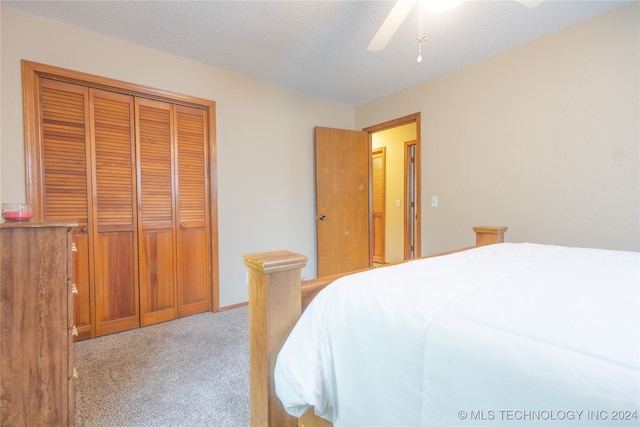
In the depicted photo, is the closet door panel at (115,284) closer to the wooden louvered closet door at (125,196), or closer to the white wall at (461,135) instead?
the wooden louvered closet door at (125,196)

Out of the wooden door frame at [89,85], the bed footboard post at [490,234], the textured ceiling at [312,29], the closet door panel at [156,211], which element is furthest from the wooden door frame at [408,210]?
the closet door panel at [156,211]

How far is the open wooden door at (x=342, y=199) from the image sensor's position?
3.45 m

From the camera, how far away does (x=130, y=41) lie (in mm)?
2297

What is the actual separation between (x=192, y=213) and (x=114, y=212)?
583mm

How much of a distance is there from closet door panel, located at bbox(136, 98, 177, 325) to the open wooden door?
1549mm

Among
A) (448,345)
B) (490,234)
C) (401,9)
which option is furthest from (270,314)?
(490,234)

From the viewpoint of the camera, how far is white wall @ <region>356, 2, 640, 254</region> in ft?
6.35

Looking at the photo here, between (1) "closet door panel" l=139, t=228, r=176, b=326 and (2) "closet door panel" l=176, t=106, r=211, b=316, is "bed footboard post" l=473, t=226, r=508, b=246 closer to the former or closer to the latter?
(2) "closet door panel" l=176, t=106, r=211, b=316

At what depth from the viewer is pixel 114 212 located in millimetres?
2322

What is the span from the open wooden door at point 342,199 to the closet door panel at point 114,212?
1.83 metres

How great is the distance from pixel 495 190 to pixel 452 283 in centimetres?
206

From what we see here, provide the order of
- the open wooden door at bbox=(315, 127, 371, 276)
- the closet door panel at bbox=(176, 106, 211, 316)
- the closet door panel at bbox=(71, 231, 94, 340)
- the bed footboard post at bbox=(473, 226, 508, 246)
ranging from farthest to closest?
the open wooden door at bbox=(315, 127, 371, 276)
the closet door panel at bbox=(176, 106, 211, 316)
the closet door panel at bbox=(71, 231, 94, 340)
the bed footboard post at bbox=(473, 226, 508, 246)

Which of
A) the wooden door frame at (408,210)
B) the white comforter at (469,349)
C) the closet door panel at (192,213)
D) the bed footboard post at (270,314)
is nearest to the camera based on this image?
the white comforter at (469,349)

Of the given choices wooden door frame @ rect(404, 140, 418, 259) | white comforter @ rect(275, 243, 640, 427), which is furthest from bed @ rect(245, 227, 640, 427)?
wooden door frame @ rect(404, 140, 418, 259)
